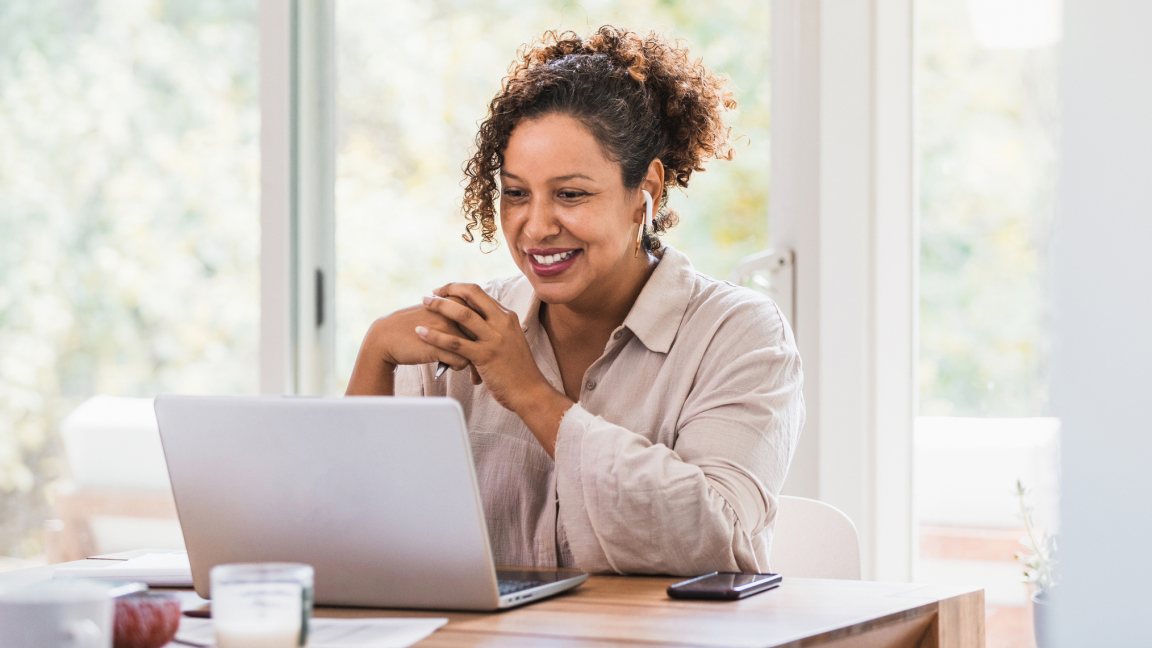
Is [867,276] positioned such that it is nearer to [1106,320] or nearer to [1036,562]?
[1036,562]

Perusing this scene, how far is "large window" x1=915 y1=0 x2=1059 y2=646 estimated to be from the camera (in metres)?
2.56

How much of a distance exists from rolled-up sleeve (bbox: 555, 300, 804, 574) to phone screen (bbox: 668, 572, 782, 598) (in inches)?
3.4

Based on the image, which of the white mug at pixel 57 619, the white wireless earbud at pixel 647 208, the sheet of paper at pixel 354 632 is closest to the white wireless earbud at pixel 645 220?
the white wireless earbud at pixel 647 208

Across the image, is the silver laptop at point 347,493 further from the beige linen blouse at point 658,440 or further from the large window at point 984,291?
the large window at point 984,291

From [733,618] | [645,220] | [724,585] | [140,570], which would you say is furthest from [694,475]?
[140,570]

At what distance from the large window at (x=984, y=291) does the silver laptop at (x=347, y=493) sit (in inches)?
56.9

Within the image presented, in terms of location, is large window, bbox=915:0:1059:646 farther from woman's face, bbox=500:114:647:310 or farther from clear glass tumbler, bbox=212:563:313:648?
clear glass tumbler, bbox=212:563:313:648

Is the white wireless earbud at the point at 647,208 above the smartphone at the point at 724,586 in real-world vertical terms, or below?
above

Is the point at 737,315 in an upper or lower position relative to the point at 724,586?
upper

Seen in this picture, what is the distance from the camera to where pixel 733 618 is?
1.28 m

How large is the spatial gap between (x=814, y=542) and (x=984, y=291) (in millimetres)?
916

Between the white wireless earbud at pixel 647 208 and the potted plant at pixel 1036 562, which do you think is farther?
the potted plant at pixel 1036 562

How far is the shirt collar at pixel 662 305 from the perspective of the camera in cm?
188

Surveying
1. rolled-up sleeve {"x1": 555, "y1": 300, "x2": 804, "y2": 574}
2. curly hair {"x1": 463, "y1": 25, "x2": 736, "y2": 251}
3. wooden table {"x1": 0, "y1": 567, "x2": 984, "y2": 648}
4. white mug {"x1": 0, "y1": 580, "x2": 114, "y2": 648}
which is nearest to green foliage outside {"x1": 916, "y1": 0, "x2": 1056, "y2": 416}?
curly hair {"x1": 463, "y1": 25, "x2": 736, "y2": 251}
